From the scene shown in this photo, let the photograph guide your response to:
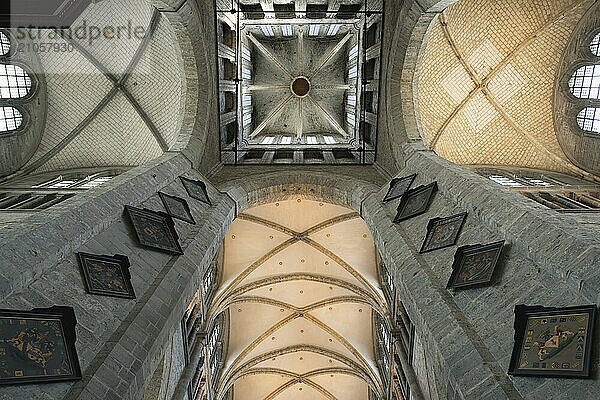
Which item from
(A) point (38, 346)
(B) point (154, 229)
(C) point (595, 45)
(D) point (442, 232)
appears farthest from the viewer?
(C) point (595, 45)

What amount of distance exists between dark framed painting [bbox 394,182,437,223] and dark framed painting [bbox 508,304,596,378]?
4524mm

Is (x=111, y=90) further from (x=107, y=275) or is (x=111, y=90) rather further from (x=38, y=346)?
(x=38, y=346)

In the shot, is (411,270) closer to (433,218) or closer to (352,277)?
(433,218)

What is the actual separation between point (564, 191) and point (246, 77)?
1269cm

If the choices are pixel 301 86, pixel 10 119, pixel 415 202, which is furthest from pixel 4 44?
pixel 415 202

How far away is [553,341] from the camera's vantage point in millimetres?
5527

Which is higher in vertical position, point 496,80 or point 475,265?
point 496,80

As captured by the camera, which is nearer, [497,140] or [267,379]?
[497,140]

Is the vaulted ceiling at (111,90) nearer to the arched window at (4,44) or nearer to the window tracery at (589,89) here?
the arched window at (4,44)

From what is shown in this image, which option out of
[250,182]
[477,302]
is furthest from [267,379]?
[477,302]

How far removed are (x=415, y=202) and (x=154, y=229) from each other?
5378 mm

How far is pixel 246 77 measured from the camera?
21047mm

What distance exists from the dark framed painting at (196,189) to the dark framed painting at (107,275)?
4.32 meters

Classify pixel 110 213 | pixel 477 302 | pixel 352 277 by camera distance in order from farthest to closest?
pixel 352 277 < pixel 110 213 < pixel 477 302
